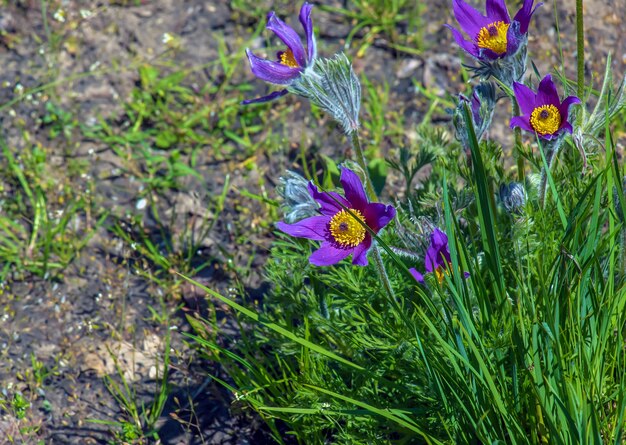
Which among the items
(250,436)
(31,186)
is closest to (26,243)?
(31,186)

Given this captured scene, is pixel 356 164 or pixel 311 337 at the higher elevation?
pixel 356 164

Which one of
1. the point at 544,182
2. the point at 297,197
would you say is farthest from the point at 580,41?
the point at 297,197

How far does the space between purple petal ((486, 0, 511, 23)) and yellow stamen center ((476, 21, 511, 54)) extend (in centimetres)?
4

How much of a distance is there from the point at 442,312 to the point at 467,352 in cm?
13

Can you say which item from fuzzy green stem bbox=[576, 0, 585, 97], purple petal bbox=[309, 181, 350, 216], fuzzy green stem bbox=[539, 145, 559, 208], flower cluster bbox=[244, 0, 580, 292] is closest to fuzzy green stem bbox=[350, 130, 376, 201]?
flower cluster bbox=[244, 0, 580, 292]

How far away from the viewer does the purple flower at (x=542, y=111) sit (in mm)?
2039

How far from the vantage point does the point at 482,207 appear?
1897 mm

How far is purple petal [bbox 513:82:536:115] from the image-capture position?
2.05 metres

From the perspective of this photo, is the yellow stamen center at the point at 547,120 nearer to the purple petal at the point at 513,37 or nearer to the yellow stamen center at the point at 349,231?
the purple petal at the point at 513,37

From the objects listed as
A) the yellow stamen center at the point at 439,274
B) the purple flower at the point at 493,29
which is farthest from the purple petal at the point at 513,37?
the yellow stamen center at the point at 439,274

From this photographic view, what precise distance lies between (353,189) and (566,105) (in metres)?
0.60

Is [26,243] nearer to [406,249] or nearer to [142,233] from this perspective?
[142,233]

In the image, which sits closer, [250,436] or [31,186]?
[250,436]

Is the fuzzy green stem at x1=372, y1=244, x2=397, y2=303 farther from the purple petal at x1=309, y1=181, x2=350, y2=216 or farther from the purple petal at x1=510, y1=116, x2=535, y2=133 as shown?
the purple petal at x1=510, y1=116, x2=535, y2=133
